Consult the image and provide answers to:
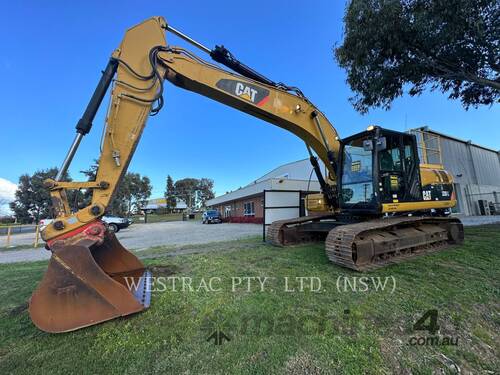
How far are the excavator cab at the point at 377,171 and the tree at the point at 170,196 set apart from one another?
79.3 m

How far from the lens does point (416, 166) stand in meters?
6.05

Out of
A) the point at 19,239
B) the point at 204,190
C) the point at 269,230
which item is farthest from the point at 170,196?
the point at 269,230

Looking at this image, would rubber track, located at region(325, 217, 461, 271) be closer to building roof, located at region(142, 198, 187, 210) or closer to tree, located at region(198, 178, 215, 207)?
building roof, located at region(142, 198, 187, 210)

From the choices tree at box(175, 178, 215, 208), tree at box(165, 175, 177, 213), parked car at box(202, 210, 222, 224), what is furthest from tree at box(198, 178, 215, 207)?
parked car at box(202, 210, 222, 224)

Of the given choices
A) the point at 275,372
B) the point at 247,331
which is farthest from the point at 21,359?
the point at 275,372

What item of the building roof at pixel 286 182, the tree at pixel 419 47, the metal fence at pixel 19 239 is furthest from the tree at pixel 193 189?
the tree at pixel 419 47

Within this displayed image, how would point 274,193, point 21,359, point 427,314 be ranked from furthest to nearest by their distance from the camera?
point 274,193
point 427,314
point 21,359

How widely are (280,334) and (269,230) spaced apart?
4896 millimetres

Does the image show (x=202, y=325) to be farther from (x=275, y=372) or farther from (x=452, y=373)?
(x=452, y=373)

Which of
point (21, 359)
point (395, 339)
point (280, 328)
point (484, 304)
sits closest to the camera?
point (21, 359)

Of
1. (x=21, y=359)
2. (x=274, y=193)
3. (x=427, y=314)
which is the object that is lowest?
(x=21, y=359)

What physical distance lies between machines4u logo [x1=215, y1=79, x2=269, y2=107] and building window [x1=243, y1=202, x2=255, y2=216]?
19958 millimetres

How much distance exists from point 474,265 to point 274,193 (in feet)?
19.6

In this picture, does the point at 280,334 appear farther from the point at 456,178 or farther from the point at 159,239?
the point at 456,178
